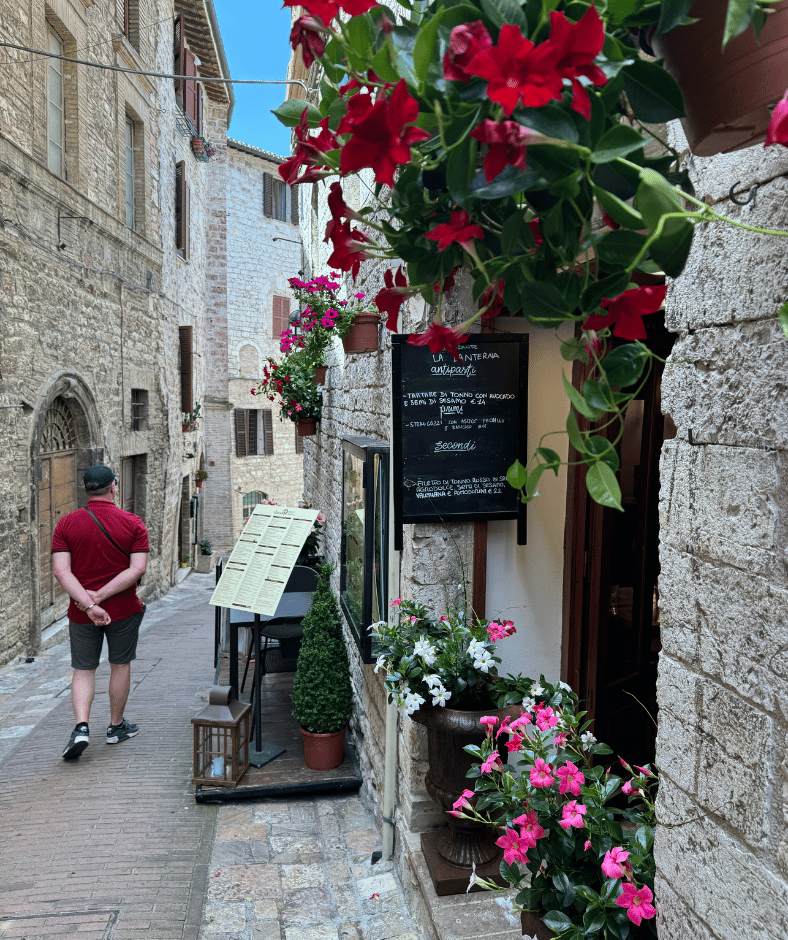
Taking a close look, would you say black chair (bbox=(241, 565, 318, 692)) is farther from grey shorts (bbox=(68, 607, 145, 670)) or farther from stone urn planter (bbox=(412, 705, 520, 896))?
stone urn planter (bbox=(412, 705, 520, 896))

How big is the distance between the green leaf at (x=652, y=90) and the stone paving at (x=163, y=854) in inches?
126

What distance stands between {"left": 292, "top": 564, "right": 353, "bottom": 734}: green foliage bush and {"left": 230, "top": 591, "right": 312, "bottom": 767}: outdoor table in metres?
0.31

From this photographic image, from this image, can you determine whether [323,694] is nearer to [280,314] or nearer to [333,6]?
[333,6]

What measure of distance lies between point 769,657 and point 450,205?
2.92 ft

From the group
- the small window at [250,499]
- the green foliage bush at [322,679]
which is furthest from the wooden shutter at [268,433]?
the green foliage bush at [322,679]

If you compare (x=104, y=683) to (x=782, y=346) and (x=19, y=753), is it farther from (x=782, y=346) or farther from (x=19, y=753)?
(x=782, y=346)

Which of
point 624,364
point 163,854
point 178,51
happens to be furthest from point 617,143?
point 178,51

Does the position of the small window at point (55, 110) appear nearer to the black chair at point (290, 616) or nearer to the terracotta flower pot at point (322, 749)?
the black chair at point (290, 616)

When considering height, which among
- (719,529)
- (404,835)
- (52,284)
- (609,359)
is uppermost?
(52,284)

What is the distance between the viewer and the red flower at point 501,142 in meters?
0.76

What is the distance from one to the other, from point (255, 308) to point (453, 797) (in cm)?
1979

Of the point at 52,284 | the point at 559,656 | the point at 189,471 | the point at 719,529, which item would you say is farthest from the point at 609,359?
the point at 189,471

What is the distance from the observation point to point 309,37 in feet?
3.49

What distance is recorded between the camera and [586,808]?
1890 millimetres
